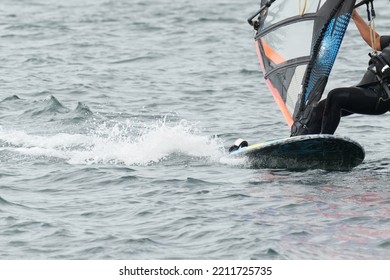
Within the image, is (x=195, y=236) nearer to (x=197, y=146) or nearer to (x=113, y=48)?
(x=197, y=146)

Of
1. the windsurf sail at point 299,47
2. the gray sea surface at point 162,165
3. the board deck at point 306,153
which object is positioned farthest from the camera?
the windsurf sail at point 299,47

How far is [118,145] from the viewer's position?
14.0m

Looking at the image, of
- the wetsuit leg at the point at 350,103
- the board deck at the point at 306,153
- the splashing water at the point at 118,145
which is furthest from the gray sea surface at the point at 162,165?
the wetsuit leg at the point at 350,103

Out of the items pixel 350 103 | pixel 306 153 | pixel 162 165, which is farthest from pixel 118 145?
pixel 350 103

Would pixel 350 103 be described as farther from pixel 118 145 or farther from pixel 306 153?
pixel 118 145

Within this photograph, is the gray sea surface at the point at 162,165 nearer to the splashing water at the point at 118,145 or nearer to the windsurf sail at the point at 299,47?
the splashing water at the point at 118,145

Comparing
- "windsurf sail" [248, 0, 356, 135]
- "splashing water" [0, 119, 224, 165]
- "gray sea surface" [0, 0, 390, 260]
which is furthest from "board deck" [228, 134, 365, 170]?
"splashing water" [0, 119, 224, 165]

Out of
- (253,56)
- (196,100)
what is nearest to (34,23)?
(253,56)

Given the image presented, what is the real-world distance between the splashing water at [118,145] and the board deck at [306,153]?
0.78m

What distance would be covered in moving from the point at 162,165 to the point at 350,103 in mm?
2548

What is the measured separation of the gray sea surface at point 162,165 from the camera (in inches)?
392

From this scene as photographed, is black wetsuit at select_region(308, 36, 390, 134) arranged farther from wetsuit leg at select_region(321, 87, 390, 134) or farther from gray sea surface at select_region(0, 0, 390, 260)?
gray sea surface at select_region(0, 0, 390, 260)

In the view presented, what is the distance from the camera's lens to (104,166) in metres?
13.0

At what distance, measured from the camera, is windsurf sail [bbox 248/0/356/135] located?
12.8 meters
